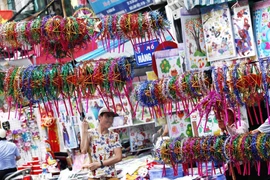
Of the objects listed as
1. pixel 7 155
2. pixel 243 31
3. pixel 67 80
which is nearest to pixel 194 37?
pixel 243 31

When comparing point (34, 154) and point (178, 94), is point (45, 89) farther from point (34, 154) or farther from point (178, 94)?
point (34, 154)

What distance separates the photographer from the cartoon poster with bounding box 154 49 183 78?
25.5ft

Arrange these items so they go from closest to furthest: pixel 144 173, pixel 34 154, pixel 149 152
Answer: pixel 144 173, pixel 149 152, pixel 34 154

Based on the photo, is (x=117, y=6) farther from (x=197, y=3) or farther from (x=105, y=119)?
(x=105, y=119)

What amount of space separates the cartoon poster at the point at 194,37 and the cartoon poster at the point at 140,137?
227cm

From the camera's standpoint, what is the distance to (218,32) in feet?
25.8

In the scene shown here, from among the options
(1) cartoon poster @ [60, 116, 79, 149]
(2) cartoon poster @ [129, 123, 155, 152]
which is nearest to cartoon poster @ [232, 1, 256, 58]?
(2) cartoon poster @ [129, 123, 155, 152]

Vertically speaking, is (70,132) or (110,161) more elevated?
(70,132)

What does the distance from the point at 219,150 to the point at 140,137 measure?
4981 millimetres

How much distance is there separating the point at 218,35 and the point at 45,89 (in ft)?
10.2

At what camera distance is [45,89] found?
5.66 m

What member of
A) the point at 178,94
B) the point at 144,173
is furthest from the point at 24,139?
the point at 178,94

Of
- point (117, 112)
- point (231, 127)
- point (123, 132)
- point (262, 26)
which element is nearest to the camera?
point (231, 127)

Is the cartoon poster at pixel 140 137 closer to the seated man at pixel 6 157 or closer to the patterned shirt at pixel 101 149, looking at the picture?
the seated man at pixel 6 157
